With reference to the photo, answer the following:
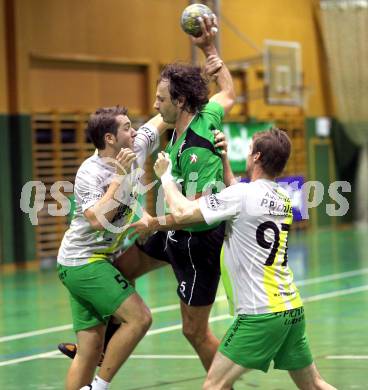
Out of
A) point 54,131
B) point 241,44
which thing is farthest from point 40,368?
point 241,44

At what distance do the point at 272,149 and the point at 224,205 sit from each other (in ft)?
1.34

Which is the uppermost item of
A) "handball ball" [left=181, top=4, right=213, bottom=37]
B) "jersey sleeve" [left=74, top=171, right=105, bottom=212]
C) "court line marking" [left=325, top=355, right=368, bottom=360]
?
"handball ball" [left=181, top=4, right=213, bottom=37]

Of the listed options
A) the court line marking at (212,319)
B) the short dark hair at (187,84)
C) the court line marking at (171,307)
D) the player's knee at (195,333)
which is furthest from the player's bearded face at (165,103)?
the court line marking at (171,307)

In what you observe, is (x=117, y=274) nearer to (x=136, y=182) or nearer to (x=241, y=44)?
(x=136, y=182)

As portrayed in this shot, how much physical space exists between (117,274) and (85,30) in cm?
1363

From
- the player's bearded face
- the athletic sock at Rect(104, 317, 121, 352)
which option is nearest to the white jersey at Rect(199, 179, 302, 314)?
the player's bearded face

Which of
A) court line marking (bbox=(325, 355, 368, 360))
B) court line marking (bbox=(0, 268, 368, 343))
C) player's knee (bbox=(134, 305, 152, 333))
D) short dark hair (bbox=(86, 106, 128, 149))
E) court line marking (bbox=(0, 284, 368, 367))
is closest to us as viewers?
player's knee (bbox=(134, 305, 152, 333))

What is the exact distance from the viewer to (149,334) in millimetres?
9812

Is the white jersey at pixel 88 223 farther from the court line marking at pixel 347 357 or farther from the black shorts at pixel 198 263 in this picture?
the court line marking at pixel 347 357

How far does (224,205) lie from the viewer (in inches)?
211

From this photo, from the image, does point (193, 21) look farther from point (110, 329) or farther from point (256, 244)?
point (110, 329)

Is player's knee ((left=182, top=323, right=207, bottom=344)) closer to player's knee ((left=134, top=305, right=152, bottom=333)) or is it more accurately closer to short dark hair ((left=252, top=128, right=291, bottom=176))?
player's knee ((left=134, top=305, right=152, bottom=333))

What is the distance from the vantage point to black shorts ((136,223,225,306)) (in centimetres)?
624

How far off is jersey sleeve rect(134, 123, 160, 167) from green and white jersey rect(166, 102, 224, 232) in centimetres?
38
